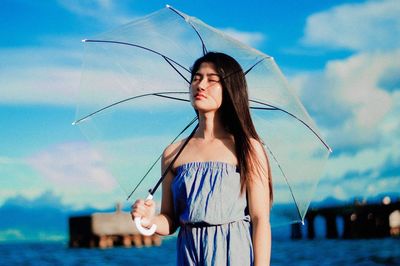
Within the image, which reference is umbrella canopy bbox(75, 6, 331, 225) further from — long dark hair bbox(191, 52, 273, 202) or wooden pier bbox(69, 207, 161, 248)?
wooden pier bbox(69, 207, 161, 248)

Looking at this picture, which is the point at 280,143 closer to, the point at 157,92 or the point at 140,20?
the point at 157,92

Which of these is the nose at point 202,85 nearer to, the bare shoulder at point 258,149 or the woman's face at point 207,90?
the woman's face at point 207,90

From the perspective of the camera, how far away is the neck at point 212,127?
380 centimetres

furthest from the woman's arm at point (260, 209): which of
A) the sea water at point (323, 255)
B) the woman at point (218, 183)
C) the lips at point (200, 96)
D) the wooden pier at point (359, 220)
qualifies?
the wooden pier at point (359, 220)

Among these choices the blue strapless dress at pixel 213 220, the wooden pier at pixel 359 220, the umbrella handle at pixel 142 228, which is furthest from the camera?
the wooden pier at pixel 359 220

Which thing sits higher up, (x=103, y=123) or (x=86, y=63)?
(x=86, y=63)

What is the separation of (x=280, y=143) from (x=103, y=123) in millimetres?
981

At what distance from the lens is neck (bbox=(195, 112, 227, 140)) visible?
3805 millimetres

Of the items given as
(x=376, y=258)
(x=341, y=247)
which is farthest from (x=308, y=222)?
Answer: (x=376, y=258)

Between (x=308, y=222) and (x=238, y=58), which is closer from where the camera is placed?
(x=238, y=58)

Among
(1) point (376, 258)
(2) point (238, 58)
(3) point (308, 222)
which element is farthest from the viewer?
(3) point (308, 222)

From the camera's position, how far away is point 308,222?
54500 millimetres

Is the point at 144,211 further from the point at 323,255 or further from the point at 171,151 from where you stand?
the point at 323,255

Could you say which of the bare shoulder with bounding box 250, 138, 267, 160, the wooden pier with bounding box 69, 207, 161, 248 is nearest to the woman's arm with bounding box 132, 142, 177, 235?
the bare shoulder with bounding box 250, 138, 267, 160
